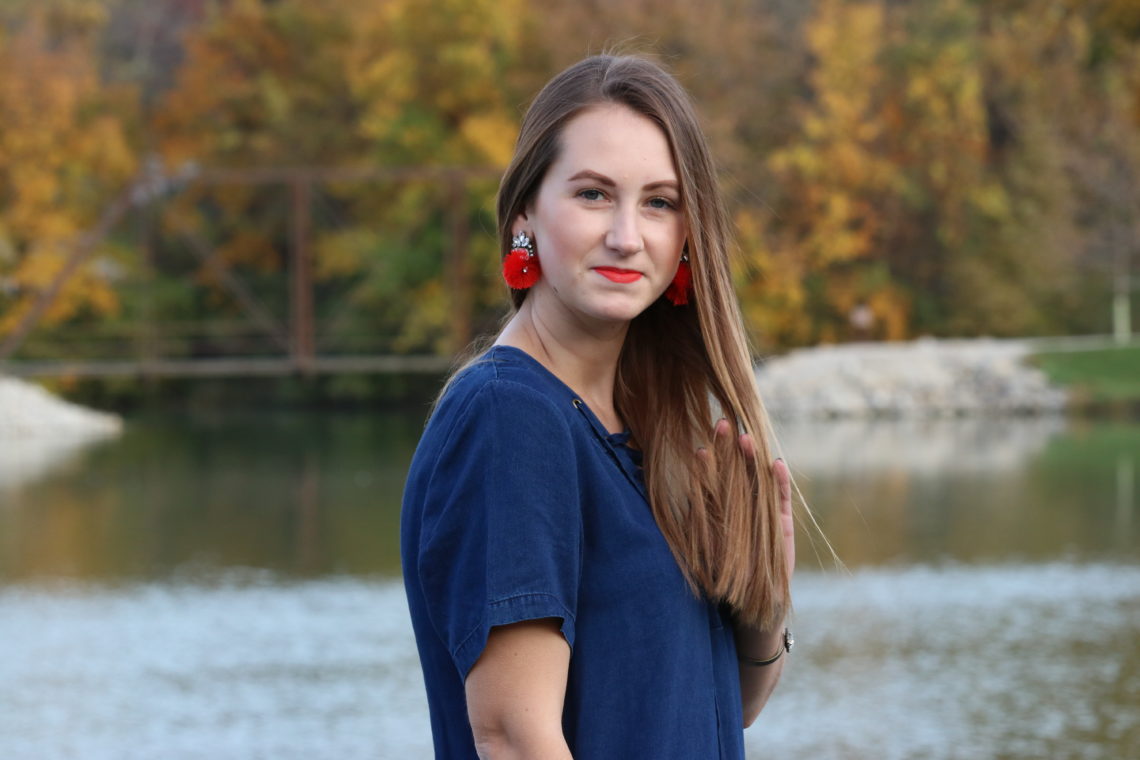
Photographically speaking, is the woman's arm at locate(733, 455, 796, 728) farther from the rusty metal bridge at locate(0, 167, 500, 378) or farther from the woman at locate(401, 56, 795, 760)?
the rusty metal bridge at locate(0, 167, 500, 378)

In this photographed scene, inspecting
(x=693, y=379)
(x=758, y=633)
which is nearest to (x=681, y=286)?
(x=693, y=379)

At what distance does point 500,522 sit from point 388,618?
32.8ft

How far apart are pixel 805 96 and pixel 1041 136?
20.3ft

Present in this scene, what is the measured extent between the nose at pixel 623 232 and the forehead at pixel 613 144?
0.04m

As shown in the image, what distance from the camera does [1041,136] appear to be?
1444 inches

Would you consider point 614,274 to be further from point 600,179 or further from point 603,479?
point 603,479

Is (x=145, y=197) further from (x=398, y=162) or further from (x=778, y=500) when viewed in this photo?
(x=778, y=500)

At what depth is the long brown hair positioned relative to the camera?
1.88m

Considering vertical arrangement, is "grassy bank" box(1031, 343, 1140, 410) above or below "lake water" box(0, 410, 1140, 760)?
above

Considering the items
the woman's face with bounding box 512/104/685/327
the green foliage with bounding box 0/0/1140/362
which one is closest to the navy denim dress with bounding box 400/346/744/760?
the woman's face with bounding box 512/104/685/327

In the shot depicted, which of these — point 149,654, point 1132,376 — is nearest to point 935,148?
point 1132,376

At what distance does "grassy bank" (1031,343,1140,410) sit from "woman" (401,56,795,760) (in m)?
30.1

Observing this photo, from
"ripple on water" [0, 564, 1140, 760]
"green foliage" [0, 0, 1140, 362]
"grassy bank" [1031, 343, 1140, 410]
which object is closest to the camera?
"ripple on water" [0, 564, 1140, 760]

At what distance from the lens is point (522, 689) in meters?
1.70
